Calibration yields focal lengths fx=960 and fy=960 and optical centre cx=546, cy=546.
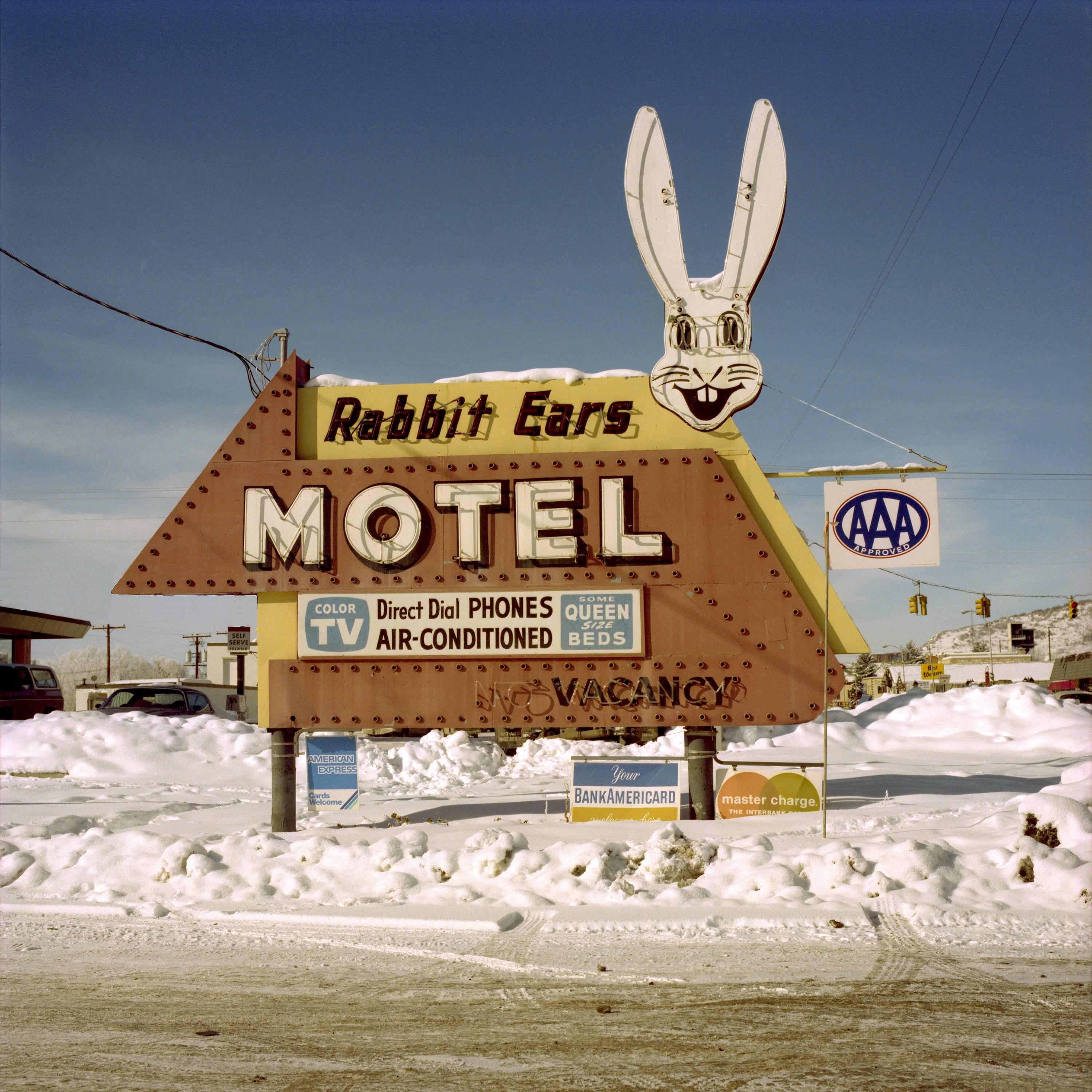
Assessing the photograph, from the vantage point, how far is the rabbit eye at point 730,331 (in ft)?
36.0

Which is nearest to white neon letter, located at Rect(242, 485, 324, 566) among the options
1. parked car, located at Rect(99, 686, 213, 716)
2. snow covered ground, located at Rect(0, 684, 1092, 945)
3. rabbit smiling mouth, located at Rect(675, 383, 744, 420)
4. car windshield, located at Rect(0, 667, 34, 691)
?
snow covered ground, located at Rect(0, 684, 1092, 945)

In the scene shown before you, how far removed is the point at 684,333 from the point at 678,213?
140 centimetres

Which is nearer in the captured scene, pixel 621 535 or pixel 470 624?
pixel 621 535

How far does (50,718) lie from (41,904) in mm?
15988

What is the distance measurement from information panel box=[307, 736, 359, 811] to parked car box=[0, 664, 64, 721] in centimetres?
1655

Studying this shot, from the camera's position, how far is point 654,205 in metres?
11.1

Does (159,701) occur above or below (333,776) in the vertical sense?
below

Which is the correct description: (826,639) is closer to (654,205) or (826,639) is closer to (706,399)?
(706,399)

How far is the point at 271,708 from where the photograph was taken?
11453 mm

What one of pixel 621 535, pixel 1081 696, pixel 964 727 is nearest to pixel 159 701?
pixel 621 535

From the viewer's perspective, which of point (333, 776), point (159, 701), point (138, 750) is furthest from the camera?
point (159, 701)

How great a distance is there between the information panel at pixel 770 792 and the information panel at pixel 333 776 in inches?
174

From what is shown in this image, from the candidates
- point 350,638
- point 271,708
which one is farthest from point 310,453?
point 271,708

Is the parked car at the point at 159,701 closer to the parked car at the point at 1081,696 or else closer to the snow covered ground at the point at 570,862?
the snow covered ground at the point at 570,862
